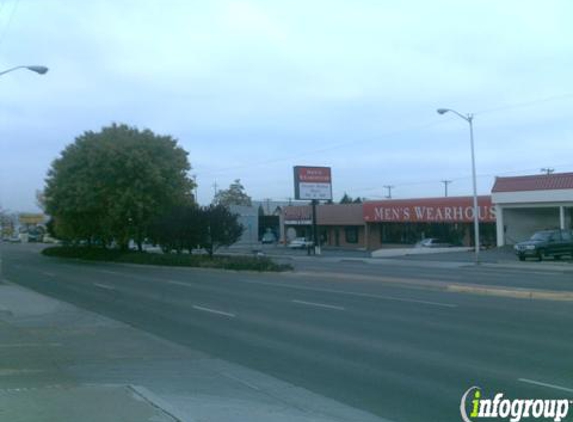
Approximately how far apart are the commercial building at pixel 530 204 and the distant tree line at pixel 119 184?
2363 centimetres

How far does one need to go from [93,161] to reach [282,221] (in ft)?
141

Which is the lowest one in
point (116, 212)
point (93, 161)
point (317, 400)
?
point (317, 400)

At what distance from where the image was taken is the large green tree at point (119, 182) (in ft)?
161

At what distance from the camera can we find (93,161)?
49344 millimetres

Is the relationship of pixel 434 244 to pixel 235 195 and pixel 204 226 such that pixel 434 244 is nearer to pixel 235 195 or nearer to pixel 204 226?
pixel 204 226

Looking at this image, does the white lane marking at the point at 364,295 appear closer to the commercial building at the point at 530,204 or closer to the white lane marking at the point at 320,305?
the white lane marking at the point at 320,305

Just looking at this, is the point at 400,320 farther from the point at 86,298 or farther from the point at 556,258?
the point at 556,258

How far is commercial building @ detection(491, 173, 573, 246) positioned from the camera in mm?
49781

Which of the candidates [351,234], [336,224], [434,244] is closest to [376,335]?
[434,244]

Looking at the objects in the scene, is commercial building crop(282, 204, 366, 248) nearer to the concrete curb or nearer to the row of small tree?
the row of small tree

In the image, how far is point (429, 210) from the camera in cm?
6569

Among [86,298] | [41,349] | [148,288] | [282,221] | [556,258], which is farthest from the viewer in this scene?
[282,221]

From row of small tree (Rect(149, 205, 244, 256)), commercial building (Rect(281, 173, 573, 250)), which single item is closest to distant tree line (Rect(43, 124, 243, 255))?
row of small tree (Rect(149, 205, 244, 256))

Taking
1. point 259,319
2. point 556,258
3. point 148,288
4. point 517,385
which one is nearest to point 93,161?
point 148,288
